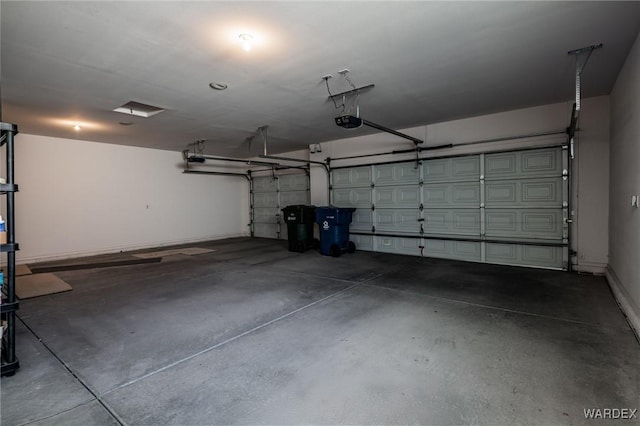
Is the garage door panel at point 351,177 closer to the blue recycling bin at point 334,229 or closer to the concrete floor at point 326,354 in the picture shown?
the blue recycling bin at point 334,229

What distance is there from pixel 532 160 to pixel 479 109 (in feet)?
4.34

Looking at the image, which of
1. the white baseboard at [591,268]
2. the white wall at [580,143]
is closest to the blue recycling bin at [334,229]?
the white wall at [580,143]

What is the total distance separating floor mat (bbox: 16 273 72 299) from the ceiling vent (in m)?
2.98

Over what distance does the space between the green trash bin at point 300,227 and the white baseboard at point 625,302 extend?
564 cm

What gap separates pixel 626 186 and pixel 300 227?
5.89 m

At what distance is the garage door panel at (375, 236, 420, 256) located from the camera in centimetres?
703

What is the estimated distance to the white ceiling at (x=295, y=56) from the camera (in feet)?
8.61

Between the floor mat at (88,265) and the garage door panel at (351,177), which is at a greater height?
the garage door panel at (351,177)

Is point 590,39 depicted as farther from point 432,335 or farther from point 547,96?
point 432,335

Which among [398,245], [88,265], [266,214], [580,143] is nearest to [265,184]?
[266,214]

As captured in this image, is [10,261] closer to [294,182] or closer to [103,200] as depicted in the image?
[103,200]

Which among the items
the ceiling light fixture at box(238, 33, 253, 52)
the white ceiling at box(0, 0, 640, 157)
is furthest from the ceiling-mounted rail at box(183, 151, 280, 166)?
the ceiling light fixture at box(238, 33, 253, 52)

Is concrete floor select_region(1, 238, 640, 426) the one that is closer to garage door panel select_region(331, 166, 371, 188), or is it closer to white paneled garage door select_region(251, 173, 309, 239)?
garage door panel select_region(331, 166, 371, 188)

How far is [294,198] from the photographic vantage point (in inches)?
400
